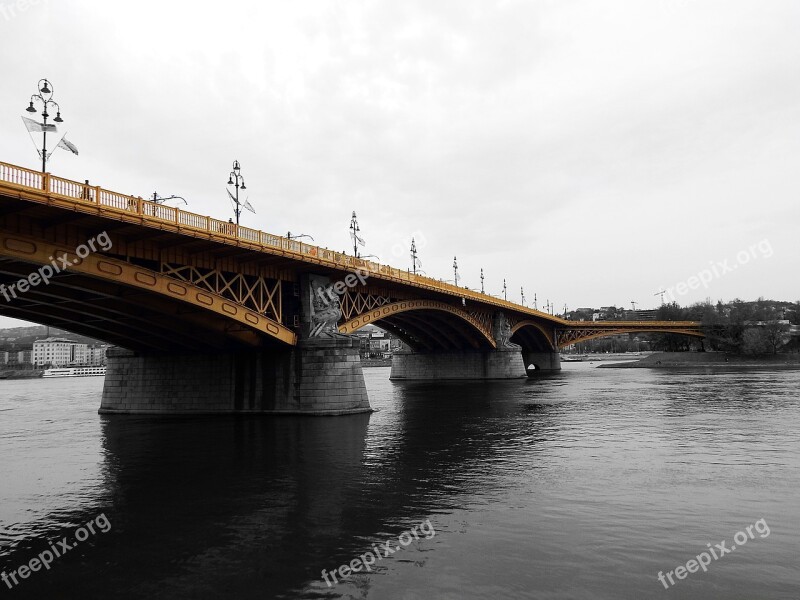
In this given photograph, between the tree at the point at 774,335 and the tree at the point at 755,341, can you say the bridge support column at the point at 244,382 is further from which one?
the tree at the point at 774,335

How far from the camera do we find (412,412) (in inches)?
1523

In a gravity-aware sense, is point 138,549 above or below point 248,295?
below

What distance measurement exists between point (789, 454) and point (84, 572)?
22103 millimetres

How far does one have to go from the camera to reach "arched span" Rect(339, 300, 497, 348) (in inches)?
1619

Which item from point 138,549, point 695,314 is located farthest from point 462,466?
point 695,314

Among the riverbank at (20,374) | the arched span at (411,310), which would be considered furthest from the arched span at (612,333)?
the riverbank at (20,374)

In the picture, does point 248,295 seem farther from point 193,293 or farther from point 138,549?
point 138,549

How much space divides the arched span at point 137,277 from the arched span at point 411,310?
741 centimetres

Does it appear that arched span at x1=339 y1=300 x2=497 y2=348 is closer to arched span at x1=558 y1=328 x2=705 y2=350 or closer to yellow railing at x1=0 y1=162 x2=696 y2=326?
yellow railing at x1=0 y1=162 x2=696 y2=326

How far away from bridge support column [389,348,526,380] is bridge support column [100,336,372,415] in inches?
1631

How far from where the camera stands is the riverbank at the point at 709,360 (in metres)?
96.8

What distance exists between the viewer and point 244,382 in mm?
36625

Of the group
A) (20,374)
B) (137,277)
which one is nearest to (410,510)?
(137,277)

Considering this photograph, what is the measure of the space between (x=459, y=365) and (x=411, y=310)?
92.7 feet
